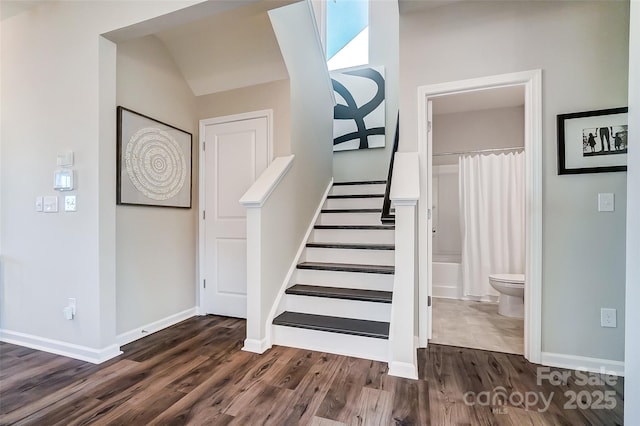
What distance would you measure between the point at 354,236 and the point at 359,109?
7.79ft

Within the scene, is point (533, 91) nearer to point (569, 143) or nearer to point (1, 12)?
point (569, 143)

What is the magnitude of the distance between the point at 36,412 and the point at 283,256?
5.56ft

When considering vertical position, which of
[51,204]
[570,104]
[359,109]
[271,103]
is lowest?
[51,204]

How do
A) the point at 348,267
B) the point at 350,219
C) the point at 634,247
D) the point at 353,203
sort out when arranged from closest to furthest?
the point at 634,247
the point at 348,267
the point at 350,219
the point at 353,203

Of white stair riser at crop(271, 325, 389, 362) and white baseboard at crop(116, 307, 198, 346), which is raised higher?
white stair riser at crop(271, 325, 389, 362)

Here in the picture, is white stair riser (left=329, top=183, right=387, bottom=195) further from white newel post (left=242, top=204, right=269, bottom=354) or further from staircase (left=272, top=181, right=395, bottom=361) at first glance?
white newel post (left=242, top=204, right=269, bottom=354)

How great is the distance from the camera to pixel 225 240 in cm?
314

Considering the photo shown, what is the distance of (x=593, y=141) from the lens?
2043 millimetres

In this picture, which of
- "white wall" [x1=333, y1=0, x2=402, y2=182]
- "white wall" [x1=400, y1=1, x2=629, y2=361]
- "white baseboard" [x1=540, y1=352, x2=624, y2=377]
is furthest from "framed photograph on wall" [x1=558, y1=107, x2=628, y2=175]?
"white wall" [x1=333, y1=0, x2=402, y2=182]

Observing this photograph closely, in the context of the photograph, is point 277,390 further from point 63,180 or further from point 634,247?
point 63,180

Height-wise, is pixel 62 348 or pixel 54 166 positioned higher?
pixel 54 166

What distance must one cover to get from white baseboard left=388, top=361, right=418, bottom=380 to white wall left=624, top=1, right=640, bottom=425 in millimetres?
→ 960

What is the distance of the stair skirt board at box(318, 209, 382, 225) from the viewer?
3.32m

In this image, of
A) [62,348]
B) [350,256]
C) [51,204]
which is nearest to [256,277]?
[350,256]
